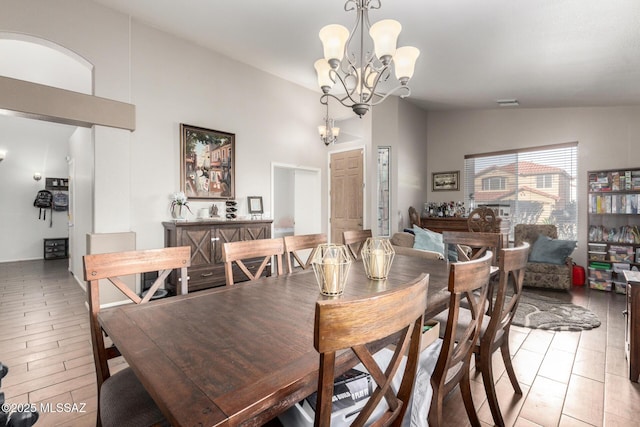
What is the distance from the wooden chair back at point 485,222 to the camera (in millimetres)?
4668

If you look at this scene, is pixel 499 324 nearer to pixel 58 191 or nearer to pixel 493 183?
pixel 493 183

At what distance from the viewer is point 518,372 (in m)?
2.26

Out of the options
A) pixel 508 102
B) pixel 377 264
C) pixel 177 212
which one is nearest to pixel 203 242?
pixel 177 212

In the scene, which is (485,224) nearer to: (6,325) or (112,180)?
(112,180)

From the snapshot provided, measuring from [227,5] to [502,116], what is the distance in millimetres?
5000

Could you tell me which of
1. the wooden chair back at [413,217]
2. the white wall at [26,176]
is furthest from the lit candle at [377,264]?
the white wall at [26,176]

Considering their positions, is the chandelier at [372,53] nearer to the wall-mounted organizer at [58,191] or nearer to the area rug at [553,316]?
the area rug at [553,316]

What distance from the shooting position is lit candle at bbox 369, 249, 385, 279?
177cm

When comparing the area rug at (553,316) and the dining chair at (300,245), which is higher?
the dining chair at (300,245)

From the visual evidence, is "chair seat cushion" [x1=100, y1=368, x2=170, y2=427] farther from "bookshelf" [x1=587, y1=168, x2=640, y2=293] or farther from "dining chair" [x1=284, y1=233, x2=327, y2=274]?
"bookshelf" [x1=587, y1=168, x2=640, y2=293]

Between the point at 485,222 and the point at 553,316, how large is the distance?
1.75 meters

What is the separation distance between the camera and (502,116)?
5.56 m

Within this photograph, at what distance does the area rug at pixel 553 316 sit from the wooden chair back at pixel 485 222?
3.87ft

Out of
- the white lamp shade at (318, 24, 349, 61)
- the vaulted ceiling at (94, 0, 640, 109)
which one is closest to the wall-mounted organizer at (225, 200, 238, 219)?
the vaulted ceiling at (94, 0, 640, 109)
